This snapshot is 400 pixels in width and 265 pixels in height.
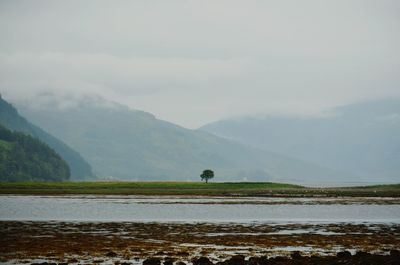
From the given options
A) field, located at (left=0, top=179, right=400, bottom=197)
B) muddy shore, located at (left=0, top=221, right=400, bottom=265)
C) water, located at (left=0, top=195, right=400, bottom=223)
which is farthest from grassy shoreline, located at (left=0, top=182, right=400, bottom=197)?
muddy shore, located at (left=0, top=221, right=400, bottom=265)

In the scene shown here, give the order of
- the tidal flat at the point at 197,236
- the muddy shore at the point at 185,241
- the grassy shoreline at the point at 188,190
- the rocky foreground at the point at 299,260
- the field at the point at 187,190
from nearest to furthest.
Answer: the rocky foreground at the point at 299,260 < the tidal flat at the point at 197,236 < the muddy shore at the point at 185,241 < the grassy shoreline at the point at 188,190 < the field at the point at 187,190

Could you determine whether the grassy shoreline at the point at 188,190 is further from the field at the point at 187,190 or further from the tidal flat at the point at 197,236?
the tidal flat at the point at 197,236

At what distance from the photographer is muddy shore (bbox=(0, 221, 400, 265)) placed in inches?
1950

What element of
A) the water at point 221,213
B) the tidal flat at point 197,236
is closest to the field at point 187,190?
the water at point 221,213

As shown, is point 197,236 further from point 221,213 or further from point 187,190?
point 187,190

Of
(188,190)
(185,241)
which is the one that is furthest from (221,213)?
(188,190)

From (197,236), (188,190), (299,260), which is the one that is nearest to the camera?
(299,260)

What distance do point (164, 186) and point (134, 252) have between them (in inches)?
5576

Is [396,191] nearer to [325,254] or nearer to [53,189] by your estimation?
[53,189]

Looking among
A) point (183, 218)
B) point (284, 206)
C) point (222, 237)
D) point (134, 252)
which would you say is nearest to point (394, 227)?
point (222, 237)

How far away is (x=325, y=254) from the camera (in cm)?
5094

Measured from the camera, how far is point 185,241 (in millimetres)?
60469

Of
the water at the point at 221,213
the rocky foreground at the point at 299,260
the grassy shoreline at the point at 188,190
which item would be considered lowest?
the rocky foreground at the point at 299,260

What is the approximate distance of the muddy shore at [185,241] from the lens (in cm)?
4952
